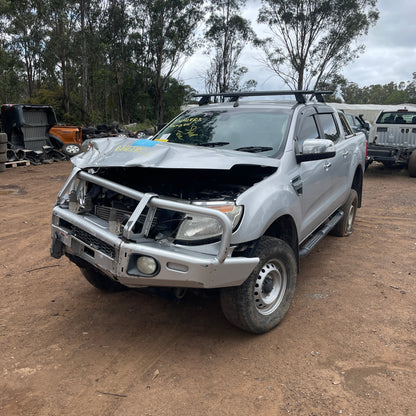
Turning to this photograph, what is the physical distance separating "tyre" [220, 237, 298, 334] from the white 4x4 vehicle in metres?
9.41

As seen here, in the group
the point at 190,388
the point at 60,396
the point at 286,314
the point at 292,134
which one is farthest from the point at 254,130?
the point at 60,396

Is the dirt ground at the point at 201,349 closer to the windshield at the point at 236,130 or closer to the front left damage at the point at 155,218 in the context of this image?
the front left damage at the point at 155,218

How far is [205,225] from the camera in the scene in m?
2.66

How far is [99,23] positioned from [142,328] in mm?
27169

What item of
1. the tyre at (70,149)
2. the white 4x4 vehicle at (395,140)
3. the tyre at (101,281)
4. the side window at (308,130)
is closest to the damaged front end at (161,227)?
the tyre at (101,281)

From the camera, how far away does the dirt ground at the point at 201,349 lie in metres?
2.45

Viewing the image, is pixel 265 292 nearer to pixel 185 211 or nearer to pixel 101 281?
pixel 185 211

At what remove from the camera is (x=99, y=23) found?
2602 cm

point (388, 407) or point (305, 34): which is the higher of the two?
point (305, 34)

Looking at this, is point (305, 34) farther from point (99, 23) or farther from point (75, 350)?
point (75, 350)

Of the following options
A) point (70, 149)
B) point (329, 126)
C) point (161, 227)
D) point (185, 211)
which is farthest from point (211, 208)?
point (70, 149)

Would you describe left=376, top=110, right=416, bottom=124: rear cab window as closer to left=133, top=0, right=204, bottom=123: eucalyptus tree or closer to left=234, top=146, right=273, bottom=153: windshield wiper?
left=234, top=146, right=273, bottom=153: windshield wiper

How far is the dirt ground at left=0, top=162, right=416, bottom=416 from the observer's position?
245 centimetres

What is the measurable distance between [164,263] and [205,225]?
1.29 ft
